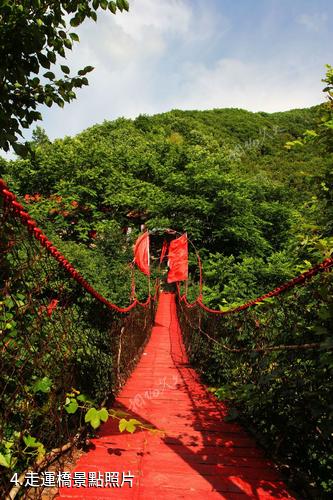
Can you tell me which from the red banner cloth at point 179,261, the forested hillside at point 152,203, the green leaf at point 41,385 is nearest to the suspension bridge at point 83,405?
the green leaf at point 41,385

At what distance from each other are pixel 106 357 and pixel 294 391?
193cm

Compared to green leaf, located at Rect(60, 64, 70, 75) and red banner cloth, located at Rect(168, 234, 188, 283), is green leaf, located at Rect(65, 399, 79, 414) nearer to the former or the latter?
green leaf, located at Rect(60, 64, 70, 75)

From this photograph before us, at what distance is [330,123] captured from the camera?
9.56 feet

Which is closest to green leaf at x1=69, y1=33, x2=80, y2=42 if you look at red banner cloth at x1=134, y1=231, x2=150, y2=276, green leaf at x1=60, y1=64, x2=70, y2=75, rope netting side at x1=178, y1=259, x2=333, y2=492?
green leaf at x1=60, y1=64, x2=70, y2=75

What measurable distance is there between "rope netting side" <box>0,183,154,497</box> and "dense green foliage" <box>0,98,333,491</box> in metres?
1.26

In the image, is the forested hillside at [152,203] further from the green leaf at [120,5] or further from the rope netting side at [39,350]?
the green leaf at [120,5]

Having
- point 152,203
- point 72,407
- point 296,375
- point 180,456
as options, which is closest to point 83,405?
point 72,407

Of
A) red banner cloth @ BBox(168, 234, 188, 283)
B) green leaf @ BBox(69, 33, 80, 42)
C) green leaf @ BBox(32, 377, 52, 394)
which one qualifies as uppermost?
green leaf @ BBox(69, 33, 80, 42)

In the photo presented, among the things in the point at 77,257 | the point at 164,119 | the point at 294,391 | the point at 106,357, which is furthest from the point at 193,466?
the point at 164,119

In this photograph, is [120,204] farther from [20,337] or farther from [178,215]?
[20,337]

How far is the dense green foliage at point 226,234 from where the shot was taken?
7.79ft

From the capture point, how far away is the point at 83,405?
113 inches

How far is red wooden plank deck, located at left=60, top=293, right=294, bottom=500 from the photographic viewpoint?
7.41 ft

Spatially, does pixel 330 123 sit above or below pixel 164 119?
below
